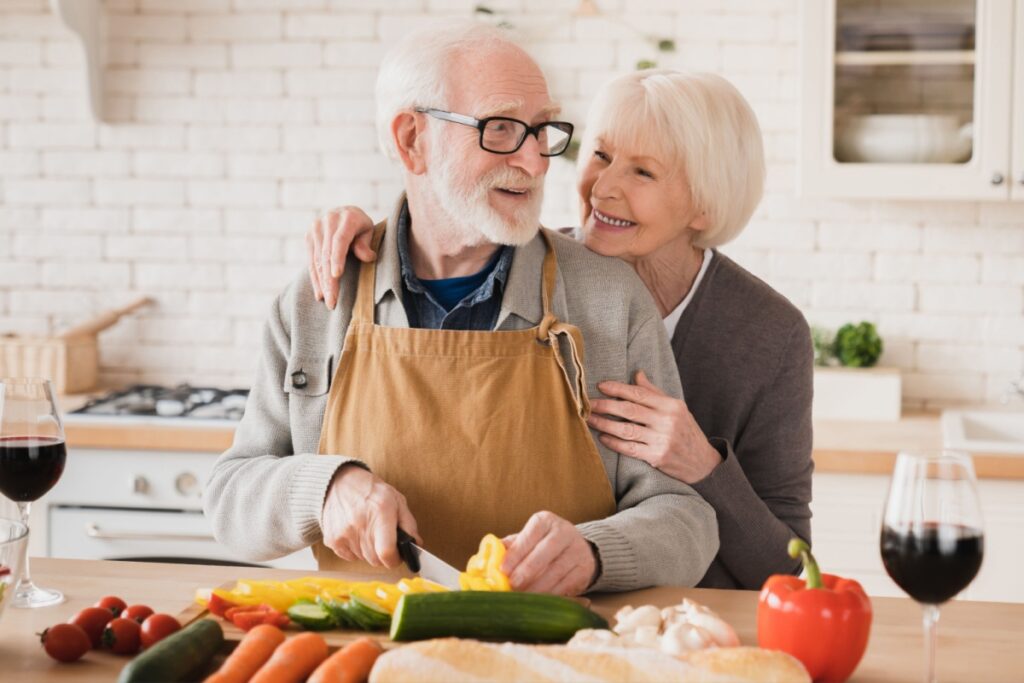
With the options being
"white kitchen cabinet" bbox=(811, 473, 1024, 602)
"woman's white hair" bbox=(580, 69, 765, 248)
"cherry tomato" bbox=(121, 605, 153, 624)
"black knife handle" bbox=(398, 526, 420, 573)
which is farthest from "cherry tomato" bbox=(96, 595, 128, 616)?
"white kitchen cabinet" bbox=(811, 473, 1024, 602)

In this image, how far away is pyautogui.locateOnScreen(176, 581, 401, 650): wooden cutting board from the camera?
1313 millimetres

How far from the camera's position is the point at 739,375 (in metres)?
2.13

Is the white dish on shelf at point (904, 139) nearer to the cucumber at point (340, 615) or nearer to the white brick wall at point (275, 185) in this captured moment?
the white brick wall at point (275, 185)

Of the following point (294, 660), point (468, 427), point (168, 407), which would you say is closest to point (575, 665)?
point (294, 660)

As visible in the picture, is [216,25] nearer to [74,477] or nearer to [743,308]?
[74,477]

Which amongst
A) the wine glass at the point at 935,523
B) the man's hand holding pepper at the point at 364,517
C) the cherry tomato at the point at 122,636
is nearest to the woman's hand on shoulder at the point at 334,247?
the man's hand holding pepper at the point at 364,517

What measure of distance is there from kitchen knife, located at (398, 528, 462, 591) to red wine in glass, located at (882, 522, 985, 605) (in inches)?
22.7

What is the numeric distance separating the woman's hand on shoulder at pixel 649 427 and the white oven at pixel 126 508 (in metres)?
1.58

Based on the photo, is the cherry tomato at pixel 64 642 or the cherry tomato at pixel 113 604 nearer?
the cherry tomato at pixel 64 642

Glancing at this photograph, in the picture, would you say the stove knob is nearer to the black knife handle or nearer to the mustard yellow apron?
the mustard yellow apron

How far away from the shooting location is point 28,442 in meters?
1.61

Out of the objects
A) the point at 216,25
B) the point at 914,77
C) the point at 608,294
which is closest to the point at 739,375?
the point at 608,294

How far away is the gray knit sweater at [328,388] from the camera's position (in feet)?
5.69

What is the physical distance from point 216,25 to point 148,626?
2823 mm
